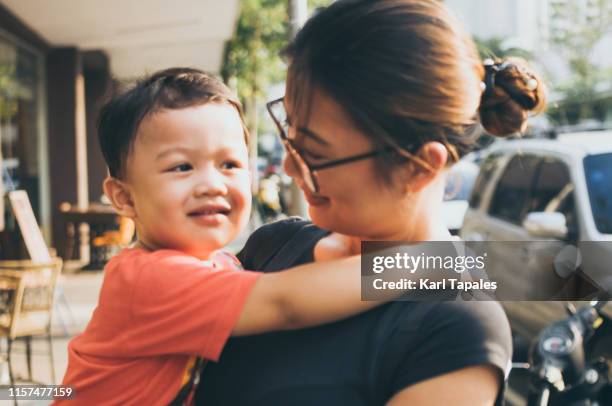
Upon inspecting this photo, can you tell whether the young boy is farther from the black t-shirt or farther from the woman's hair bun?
the woman's hair bun

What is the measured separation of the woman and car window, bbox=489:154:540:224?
4.08 meters

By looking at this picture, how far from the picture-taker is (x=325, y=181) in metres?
1.24

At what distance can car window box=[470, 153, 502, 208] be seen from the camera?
618cm

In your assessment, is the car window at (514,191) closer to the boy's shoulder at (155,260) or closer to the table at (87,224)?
the boy's shoulder at (155,260)

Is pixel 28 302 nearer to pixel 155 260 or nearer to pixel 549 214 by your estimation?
pixel 549 214

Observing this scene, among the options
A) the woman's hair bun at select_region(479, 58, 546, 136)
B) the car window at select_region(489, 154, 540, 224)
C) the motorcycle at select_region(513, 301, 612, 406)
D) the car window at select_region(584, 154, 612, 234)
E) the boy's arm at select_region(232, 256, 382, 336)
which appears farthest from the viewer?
the car window at select_region(489, 154, 540, 224)

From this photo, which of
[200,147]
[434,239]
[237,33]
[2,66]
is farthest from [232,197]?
[237,33]

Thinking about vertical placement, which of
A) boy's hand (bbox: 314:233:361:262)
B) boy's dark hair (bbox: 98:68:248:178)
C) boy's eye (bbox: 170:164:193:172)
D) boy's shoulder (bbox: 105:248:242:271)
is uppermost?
boy's dark hair (bbox: 98:68:248:178)

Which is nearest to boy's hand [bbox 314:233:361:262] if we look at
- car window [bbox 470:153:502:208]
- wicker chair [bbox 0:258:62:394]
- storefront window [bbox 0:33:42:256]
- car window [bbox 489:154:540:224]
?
wicker chair [bbox 0:258:62:394]

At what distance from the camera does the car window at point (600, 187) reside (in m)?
4.39

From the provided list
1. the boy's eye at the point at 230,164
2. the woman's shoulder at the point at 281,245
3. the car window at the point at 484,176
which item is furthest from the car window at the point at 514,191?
the boy's eye at the point at 230,164

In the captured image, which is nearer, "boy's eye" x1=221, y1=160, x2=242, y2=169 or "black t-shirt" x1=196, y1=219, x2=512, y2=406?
"black t-shirt" x1=196, y1=219, x2=512, y2=406

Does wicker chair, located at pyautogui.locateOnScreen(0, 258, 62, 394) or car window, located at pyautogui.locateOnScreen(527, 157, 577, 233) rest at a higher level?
car window, located at pyautogui.locateOnScreen(527, 157, 577, 233)

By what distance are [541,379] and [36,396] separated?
1833mm
